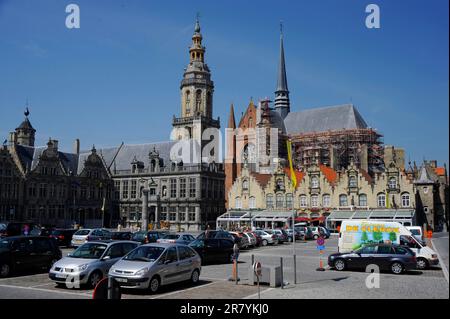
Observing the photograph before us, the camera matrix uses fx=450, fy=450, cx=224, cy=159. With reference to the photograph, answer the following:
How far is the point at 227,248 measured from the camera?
2359 cm

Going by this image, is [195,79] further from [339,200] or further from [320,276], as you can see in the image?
[320,276]

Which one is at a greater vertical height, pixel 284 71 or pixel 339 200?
pixel 284 71

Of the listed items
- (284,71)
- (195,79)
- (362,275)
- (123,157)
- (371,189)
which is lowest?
(362,275)

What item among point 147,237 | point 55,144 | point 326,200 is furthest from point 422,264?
point 55,144

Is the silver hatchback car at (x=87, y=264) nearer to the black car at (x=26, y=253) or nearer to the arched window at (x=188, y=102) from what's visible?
the black car at (x=26, y=253)

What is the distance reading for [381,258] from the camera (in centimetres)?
1952

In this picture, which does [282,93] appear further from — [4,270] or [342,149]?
[4,270]

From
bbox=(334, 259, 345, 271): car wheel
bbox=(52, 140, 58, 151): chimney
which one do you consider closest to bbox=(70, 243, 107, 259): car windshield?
bbox=(334, 259, 345, 271): car wheel

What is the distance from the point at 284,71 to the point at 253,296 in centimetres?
9387

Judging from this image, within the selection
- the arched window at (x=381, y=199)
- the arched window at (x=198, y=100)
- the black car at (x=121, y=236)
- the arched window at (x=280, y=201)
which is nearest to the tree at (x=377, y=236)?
the black car at (x=121, y=236)

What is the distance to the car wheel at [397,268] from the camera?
19172 millimetres

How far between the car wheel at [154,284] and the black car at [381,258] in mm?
9352
